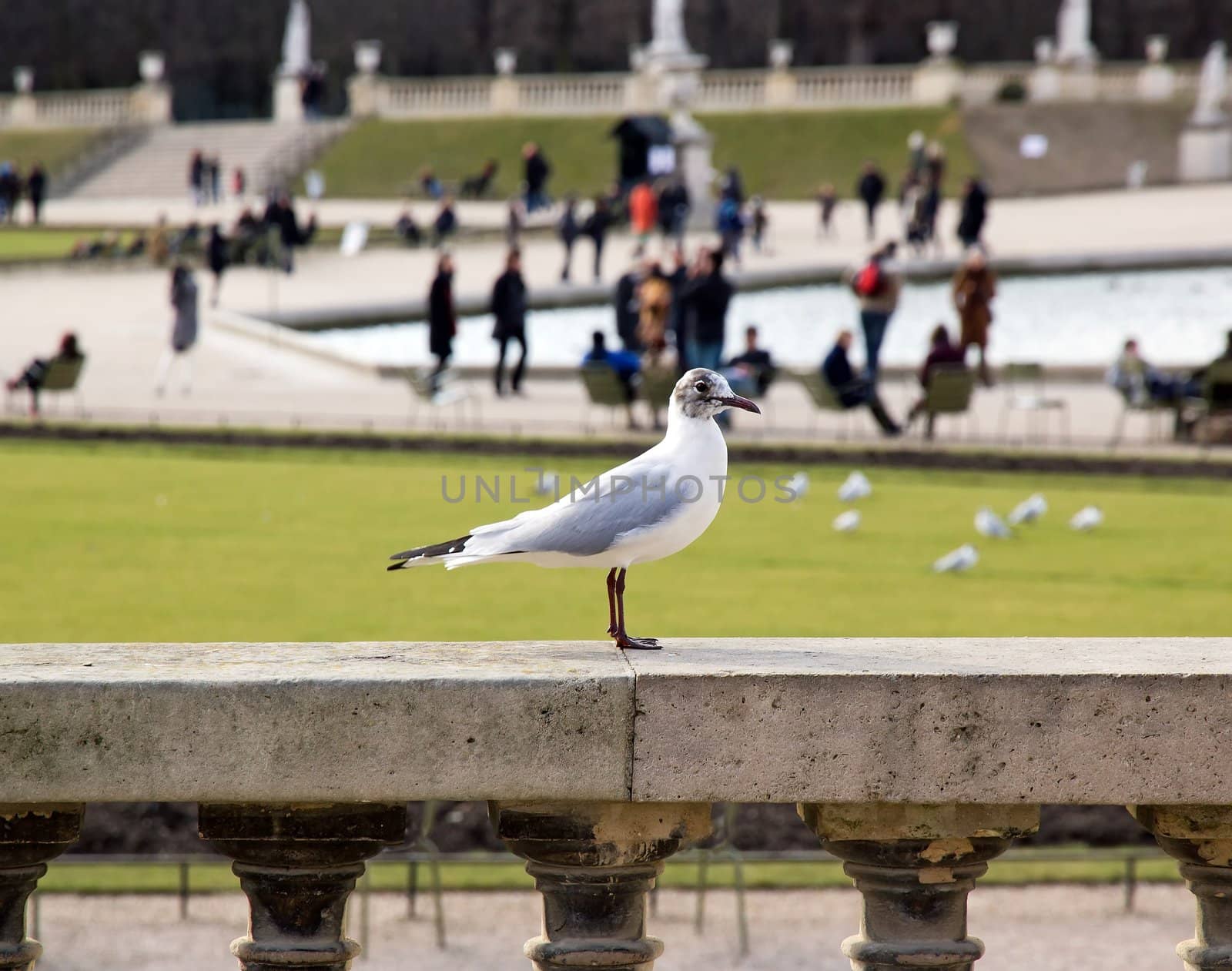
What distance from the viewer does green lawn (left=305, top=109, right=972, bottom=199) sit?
174ft

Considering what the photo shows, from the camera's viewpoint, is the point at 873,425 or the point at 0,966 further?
the point at 873,425

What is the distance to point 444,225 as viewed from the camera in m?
41.1

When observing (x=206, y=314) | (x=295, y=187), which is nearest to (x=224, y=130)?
(x=295, y=187)

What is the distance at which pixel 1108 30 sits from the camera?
218ft

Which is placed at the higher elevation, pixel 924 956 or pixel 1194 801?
pixel 1194 801

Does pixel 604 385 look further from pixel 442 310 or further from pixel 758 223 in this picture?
pixel 758 223

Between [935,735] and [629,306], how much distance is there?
780 inches

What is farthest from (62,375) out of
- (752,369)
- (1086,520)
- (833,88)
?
(833,88)

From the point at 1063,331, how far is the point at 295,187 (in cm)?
3112

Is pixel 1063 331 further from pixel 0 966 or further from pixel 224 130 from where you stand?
pixel 224 130

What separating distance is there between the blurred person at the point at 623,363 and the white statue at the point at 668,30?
1283 inches

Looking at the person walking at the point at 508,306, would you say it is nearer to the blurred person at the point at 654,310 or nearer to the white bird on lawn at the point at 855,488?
the blurred person at the point at 654,310

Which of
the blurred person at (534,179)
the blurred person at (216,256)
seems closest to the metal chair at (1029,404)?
the blurred person at (216,256)

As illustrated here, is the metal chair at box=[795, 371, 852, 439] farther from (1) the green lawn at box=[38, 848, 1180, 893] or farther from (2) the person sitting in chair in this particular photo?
(1) the green lawn at box=[38, 848, 1180, 893]
